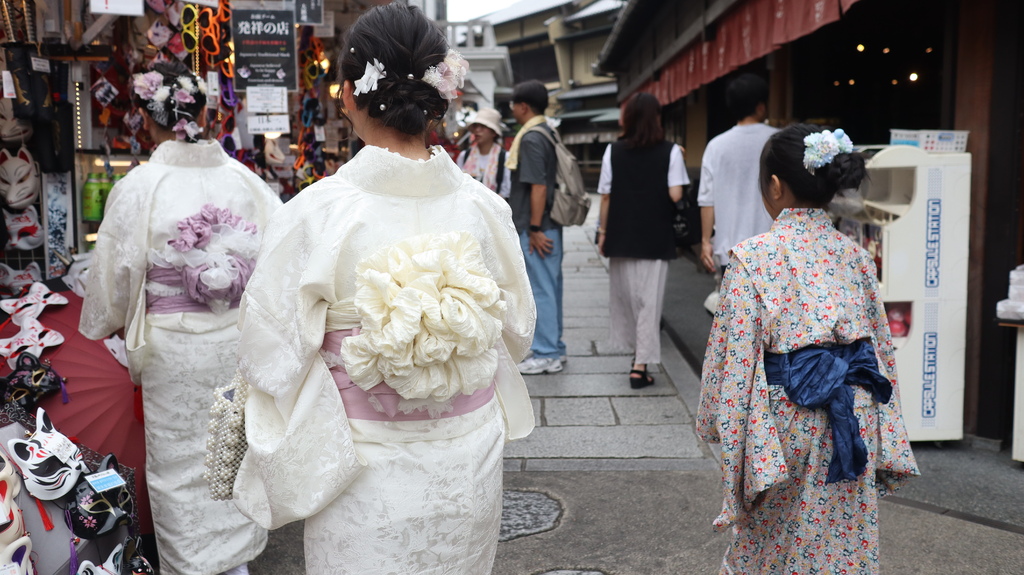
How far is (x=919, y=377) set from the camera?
14.6 ft

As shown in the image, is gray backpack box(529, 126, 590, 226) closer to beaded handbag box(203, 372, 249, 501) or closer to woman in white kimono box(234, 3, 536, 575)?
woman in white kimono box(234, 3, 536, 575)

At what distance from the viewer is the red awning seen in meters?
4.81

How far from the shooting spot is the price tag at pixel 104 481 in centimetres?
236

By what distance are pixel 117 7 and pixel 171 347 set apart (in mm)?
1709

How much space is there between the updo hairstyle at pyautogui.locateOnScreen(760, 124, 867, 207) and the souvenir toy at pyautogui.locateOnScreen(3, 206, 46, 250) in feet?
12.2

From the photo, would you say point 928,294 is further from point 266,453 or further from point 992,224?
point 266,453

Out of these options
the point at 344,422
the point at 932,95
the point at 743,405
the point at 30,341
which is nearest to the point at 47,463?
the point at 344,422

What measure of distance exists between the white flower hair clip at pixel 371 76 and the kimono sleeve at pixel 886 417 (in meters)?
1.59

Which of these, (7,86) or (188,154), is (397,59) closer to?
(188,154)

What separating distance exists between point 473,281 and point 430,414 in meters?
0.33

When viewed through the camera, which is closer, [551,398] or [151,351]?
[151,351]

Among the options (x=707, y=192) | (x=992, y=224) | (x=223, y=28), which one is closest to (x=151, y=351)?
(x=223, y=28)

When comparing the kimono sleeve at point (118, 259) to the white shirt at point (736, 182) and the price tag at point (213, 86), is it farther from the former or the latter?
the white shirt at point (736, 182)

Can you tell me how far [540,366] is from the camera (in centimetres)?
630
